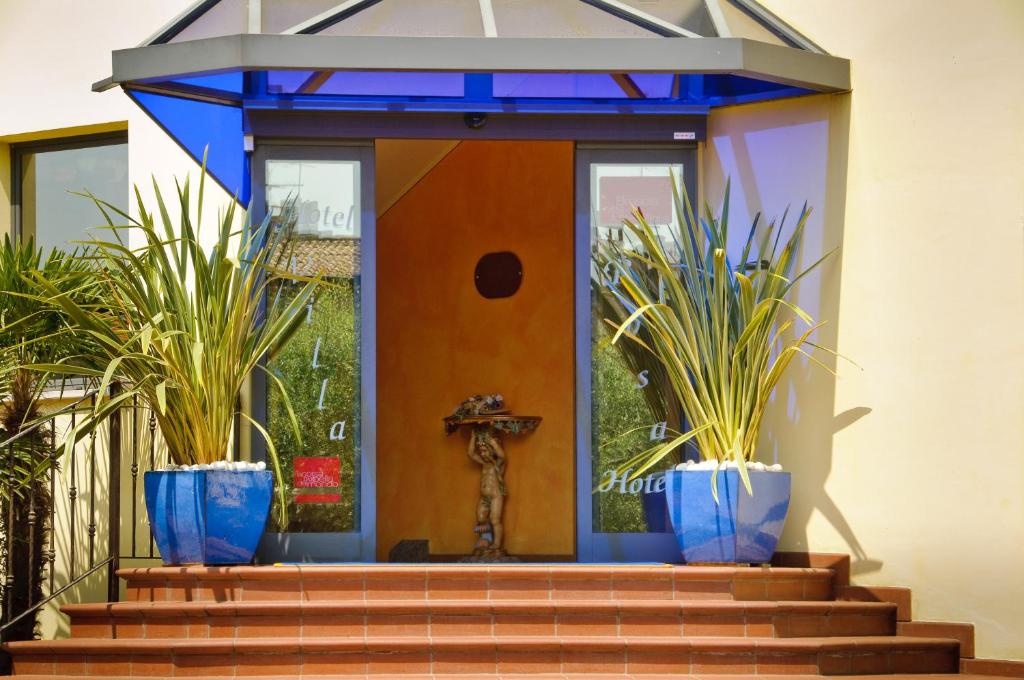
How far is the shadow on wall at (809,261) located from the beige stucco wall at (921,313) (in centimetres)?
1

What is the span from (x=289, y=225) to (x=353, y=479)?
132 cm

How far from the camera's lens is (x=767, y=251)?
6723 mm

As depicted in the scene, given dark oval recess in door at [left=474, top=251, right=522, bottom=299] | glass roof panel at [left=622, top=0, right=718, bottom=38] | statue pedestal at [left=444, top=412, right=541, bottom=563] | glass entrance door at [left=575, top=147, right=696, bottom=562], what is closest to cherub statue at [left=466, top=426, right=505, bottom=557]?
statue pedestal at [left=444, top=412, right=541, bottom=563]

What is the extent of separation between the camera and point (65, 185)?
8469 millimetres

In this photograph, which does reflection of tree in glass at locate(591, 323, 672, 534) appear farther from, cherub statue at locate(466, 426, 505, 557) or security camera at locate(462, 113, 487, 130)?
cherub statue at locate(466, 426, 505, 557)

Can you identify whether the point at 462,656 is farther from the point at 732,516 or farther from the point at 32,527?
the point at 32,527

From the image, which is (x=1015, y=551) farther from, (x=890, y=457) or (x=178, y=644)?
(x=178, y=644)

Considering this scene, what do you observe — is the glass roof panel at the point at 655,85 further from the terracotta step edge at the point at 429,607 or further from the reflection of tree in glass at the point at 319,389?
the terracotta step edge at the point at 429,607

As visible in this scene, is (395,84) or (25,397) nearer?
(25,397)

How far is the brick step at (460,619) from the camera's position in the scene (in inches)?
219

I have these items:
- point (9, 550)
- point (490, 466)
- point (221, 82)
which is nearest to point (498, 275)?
point (490, 466)

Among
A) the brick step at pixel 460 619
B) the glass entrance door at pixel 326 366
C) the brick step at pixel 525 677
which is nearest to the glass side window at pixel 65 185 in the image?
the glass entrance door at pixel 326 366

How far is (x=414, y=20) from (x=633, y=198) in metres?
1.53

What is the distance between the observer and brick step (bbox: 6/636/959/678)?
538 centimetres
